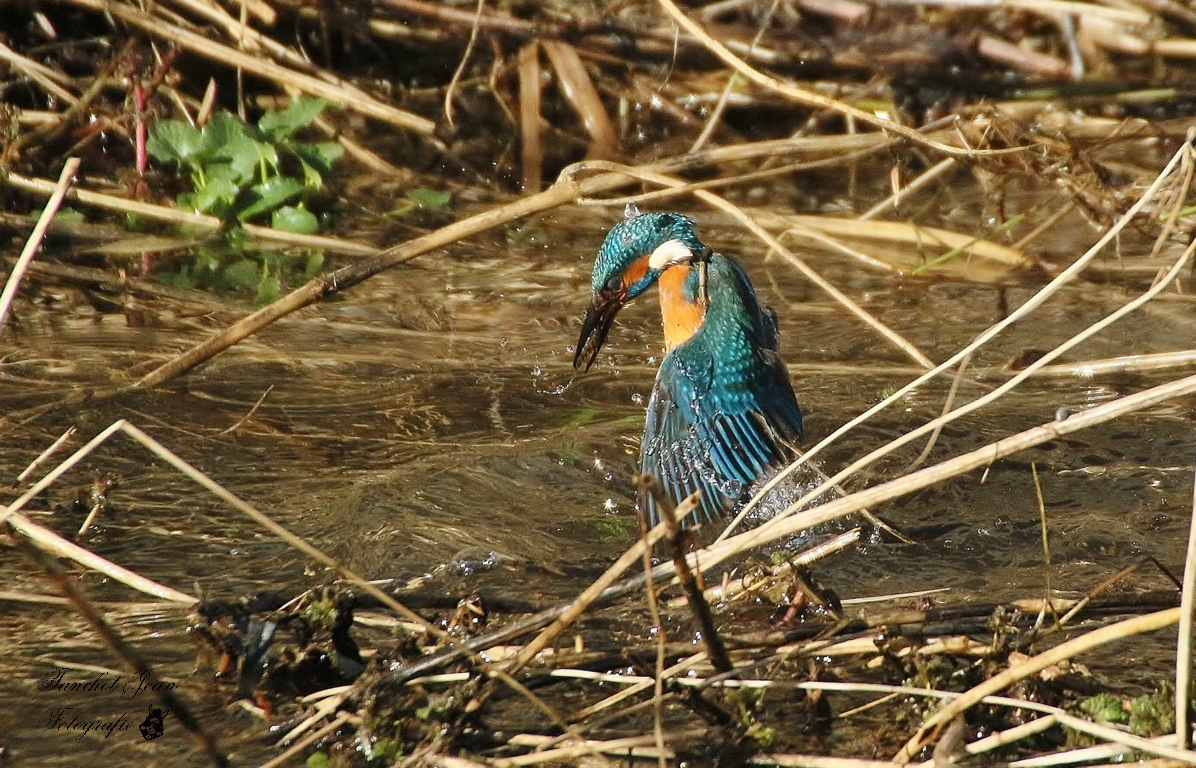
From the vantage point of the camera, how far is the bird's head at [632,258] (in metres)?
3.67

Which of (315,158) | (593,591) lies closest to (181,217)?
(315,158)

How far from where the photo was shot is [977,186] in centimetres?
535

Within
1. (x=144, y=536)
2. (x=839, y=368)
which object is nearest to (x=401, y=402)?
(x=144, y=536)

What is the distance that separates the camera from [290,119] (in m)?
4.86

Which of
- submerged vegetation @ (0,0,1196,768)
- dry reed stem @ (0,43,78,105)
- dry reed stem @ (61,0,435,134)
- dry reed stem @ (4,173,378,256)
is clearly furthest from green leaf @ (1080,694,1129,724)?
dry reed stem @ (0,43,78,105)

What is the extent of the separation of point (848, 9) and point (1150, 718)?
4330 mm

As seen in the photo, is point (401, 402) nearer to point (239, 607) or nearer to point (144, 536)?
point (144, 536)

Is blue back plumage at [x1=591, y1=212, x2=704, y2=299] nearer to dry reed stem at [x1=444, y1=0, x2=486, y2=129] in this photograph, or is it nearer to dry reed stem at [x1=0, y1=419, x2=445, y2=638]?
dry reed stem at [x1=0, y1=419, x2=445, y2=638]

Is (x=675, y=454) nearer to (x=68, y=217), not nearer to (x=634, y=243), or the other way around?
(x=634, y=243)

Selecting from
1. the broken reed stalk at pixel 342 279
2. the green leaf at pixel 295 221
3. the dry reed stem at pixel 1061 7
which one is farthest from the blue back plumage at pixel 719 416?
the dry reed stem at pixel 1061 7

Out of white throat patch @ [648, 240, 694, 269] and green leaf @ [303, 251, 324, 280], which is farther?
green leaf @ [303, 251, 324, 280]

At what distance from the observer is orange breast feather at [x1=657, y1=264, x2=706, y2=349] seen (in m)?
3.66

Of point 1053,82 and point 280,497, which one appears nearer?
point 280,497

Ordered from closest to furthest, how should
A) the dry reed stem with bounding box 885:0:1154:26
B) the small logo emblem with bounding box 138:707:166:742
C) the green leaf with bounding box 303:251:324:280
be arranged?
1. the small logo emblem with bounding box 138:707:166:742
2. the green leaf with bounding box 303:251:324:280
3. the dry reed stem with bounding box 885:0:1154:26
